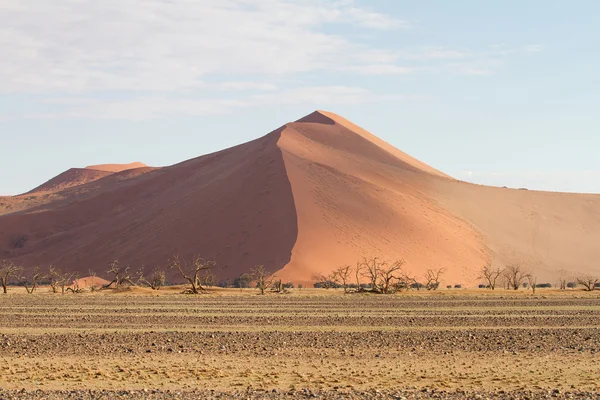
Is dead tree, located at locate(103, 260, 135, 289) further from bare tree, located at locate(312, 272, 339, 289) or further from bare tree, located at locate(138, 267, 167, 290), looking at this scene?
bare tree, located at locate(312, 272, 339, 289)

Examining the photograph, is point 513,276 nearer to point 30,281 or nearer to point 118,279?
point 118,279

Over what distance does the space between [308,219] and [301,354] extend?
6815 centimetres

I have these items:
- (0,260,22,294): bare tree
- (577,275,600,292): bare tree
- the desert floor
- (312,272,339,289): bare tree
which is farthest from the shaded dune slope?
the desert floor

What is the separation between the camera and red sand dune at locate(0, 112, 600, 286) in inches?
3327

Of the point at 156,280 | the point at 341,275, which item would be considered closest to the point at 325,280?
the point at 341,275

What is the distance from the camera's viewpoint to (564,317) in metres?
30.5

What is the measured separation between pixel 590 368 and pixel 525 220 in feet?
303

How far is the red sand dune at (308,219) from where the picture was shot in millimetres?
84500

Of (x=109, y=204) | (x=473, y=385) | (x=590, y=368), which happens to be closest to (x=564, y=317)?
(x=590, y=368)

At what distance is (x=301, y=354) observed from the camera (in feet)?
64.8

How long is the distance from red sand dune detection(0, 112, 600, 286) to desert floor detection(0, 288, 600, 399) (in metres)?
42.4

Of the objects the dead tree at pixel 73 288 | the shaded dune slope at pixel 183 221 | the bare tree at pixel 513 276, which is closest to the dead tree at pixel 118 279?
the dead tree at pixel 73 288

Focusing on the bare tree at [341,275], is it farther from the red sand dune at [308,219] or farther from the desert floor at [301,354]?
the desert floor at [301,354]

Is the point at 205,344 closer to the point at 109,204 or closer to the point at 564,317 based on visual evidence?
the point at 564,317
